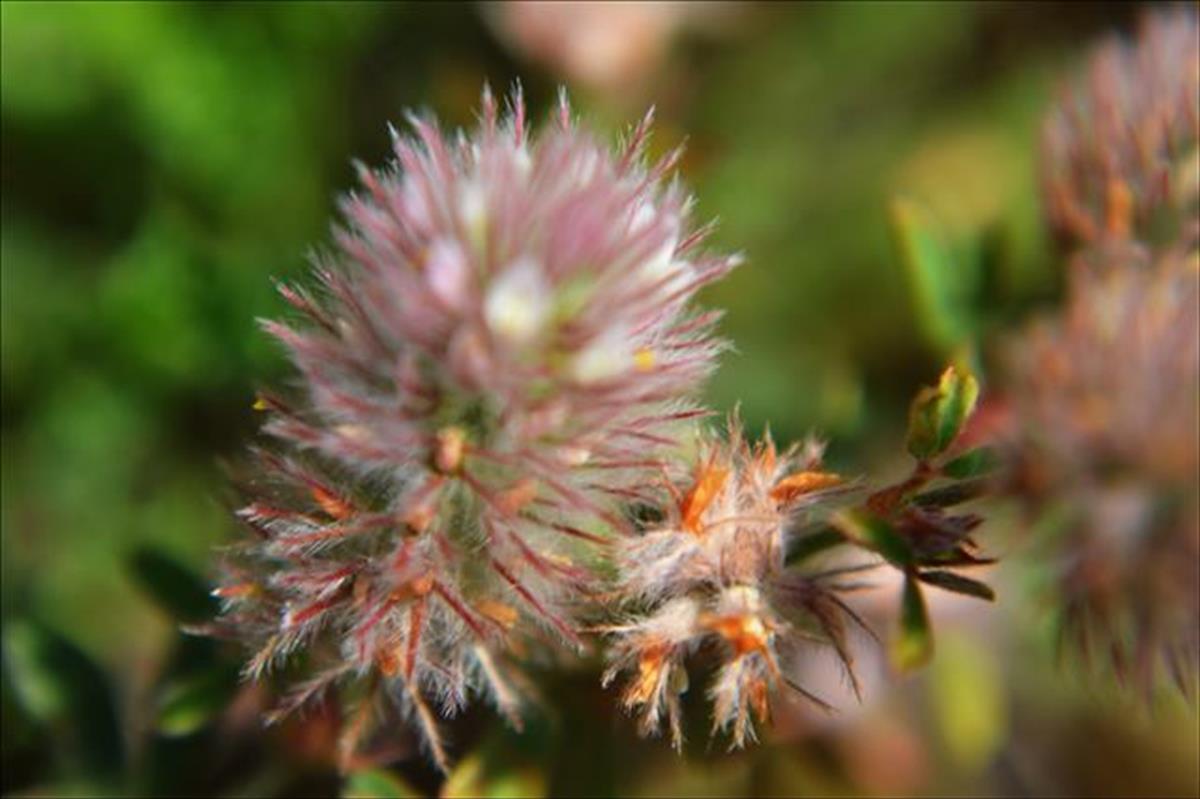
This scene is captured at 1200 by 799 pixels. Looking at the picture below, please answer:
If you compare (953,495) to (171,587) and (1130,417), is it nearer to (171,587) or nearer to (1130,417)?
(1130,417)

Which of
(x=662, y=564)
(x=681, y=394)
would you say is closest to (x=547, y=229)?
(x=681, y=394)

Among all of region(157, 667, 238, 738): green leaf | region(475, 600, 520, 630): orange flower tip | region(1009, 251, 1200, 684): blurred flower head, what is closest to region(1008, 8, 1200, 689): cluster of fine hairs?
region(1009, 251, 1200, 684): blurred flower head

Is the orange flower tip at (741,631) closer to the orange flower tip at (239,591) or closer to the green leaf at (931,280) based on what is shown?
the orange flower tip at (239,591)

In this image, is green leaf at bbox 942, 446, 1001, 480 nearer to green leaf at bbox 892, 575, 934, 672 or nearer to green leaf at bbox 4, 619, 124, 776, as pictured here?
green leaf at bbox 892, 575, 934, 672

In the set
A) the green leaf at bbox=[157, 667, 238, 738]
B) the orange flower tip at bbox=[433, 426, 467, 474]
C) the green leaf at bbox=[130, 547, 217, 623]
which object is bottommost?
the green leaf at bbox=[157, 667, 238, 738]

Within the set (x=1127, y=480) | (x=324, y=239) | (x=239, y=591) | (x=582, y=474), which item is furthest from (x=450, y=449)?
(x=324, y=239)
